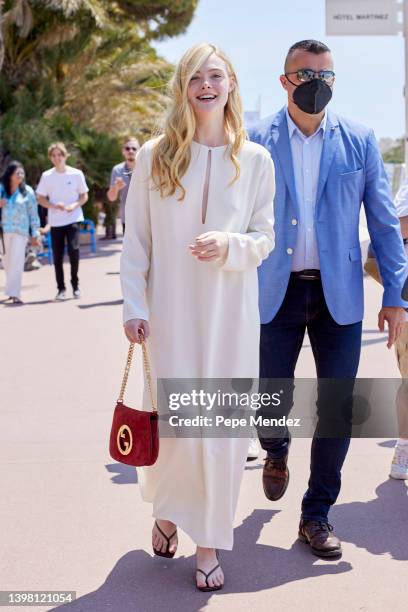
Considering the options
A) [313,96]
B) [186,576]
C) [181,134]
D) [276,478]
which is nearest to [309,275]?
[313,96]

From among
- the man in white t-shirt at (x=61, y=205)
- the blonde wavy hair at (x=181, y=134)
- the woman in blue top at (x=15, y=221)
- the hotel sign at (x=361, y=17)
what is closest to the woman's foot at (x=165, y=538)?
the blonde wavy hair at (x=181, y=134)

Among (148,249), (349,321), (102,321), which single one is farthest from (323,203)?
(102,321)

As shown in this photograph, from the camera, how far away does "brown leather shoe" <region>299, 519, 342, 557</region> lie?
4195 millimetres

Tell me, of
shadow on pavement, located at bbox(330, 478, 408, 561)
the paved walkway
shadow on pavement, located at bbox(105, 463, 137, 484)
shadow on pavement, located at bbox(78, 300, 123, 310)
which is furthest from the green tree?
shadow on pavement, located at bbox(330, 478, 408, 561)

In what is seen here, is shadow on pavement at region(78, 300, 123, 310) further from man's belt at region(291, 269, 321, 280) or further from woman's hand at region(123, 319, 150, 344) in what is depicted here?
woman's hand at region(123, 319, 150, 344)

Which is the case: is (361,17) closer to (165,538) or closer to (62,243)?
(62,243)

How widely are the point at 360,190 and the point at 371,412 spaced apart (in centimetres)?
273

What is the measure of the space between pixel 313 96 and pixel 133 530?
6.71 ft

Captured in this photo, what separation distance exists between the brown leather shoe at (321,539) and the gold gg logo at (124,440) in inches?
36.9

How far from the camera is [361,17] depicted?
11047 mm

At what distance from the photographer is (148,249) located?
4008 mm

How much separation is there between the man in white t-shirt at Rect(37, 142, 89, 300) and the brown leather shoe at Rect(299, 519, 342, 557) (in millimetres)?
8820

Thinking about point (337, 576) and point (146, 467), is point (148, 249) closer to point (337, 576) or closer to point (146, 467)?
point (146, 467)

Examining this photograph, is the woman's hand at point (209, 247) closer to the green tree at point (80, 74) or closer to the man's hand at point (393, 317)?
the man's hand at point (393, 317)
